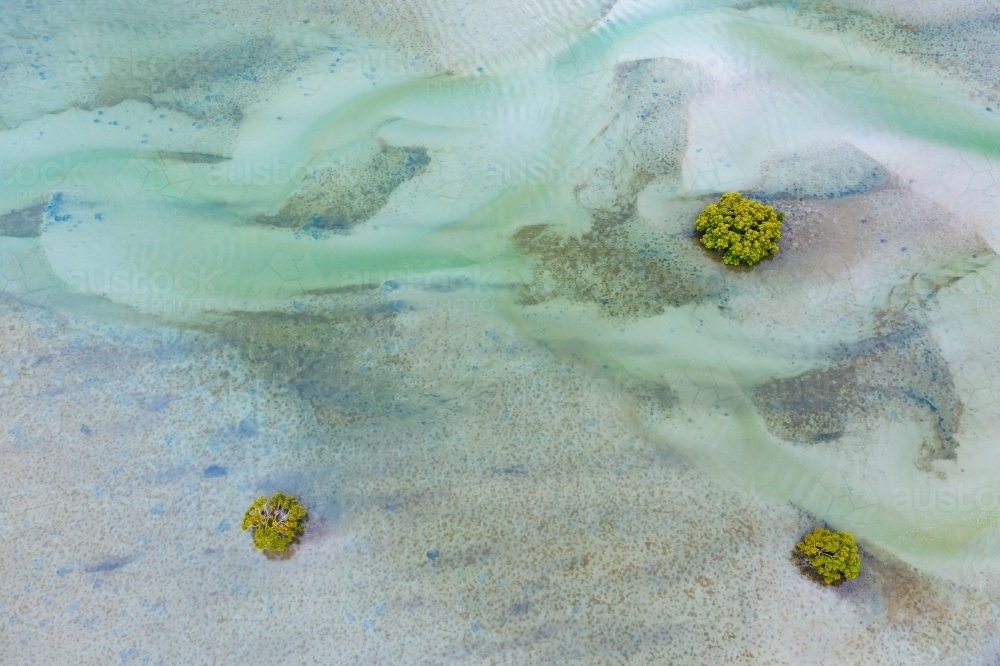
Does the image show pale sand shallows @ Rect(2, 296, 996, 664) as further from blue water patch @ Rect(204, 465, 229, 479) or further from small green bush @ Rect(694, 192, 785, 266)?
small green bush @ Rect(694, 192, 785, 266)

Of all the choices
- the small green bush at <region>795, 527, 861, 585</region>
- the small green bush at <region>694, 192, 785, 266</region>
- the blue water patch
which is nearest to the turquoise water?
the blue water patch

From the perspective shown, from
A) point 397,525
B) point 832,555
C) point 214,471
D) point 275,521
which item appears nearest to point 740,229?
point 832,555

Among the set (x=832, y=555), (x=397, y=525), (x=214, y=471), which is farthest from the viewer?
(x=214, y=471)

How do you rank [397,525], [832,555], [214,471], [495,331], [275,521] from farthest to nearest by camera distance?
[495,331]
[214,471]
[397,525]
[275,521]
[832,555]

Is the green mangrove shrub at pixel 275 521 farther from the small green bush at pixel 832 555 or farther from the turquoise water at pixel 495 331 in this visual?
the small green bush at pixel 832 555

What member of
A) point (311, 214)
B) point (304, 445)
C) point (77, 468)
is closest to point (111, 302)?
point (77, 468)

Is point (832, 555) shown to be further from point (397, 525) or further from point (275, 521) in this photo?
point (275, 521)
